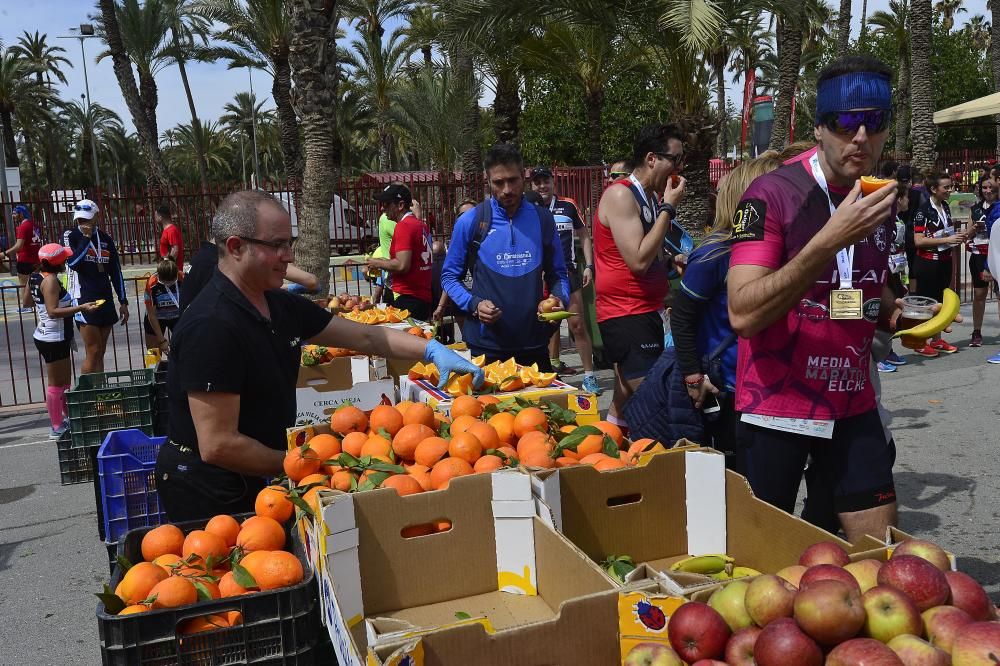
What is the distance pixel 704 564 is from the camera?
257 cm

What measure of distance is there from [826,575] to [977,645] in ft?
0.97

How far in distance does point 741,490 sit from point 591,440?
0.58 m

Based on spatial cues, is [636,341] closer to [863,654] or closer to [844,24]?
[863,654]

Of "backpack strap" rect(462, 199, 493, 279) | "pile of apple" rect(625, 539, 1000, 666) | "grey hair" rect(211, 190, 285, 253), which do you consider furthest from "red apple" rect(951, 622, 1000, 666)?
"backpack strap" rect(462, 199, 493, 279)

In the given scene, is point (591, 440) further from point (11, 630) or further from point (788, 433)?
point (11, 630)

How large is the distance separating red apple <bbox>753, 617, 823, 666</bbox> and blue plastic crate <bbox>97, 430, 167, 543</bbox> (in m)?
2.97

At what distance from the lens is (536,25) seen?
17328mm

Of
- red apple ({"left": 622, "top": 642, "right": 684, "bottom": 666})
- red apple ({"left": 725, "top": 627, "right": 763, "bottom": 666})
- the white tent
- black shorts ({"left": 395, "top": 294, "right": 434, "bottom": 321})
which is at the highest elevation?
the white tent

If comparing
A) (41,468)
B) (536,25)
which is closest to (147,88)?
(536,25)

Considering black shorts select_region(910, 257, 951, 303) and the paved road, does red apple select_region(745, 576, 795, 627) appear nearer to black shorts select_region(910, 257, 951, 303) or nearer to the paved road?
the paved road

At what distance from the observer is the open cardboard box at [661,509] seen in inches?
105

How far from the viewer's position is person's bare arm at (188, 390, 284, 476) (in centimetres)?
302

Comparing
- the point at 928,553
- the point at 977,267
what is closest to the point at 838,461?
the point at 928,553

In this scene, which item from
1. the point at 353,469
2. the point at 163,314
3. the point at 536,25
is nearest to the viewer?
the point at 353,469
